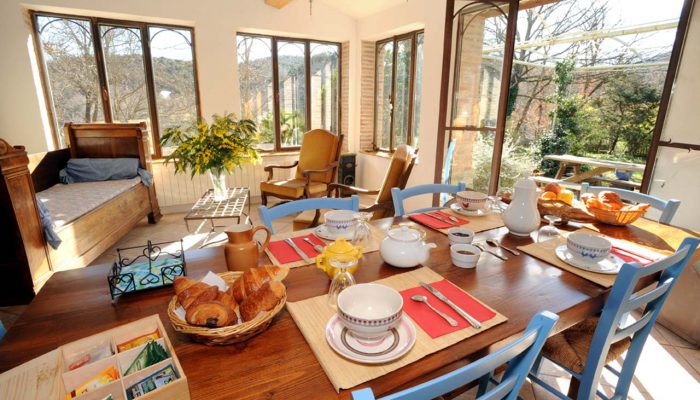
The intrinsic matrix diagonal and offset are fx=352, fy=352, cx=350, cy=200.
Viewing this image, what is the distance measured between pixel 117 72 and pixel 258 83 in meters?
1.62

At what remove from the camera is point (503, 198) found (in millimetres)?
1920

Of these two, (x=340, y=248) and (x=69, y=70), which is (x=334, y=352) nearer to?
(x=340, y=248)

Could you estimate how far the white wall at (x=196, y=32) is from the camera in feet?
11.7

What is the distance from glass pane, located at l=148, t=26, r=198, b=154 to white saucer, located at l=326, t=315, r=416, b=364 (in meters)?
4.36

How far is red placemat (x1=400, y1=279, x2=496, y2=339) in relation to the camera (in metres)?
0.86

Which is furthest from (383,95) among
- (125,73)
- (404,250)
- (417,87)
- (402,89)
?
(404,250)

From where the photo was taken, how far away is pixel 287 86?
4.96m

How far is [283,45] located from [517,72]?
144 inches

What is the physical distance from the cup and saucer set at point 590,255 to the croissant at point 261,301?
3.32 ft

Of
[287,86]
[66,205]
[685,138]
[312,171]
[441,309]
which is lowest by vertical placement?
[66,205]

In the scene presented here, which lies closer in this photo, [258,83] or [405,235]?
[405,235]

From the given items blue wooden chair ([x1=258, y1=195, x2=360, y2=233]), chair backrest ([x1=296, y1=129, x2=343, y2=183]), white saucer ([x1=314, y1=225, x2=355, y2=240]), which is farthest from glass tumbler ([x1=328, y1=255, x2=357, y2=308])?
chair backrest ([x1=296, y1=129, x2=343, y2=183])

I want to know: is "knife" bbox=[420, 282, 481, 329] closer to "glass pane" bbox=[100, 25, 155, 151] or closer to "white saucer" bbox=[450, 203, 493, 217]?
"white saucer" bbox=[450, 203, 493, 217]

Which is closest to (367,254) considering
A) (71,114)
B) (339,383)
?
(339,383)
